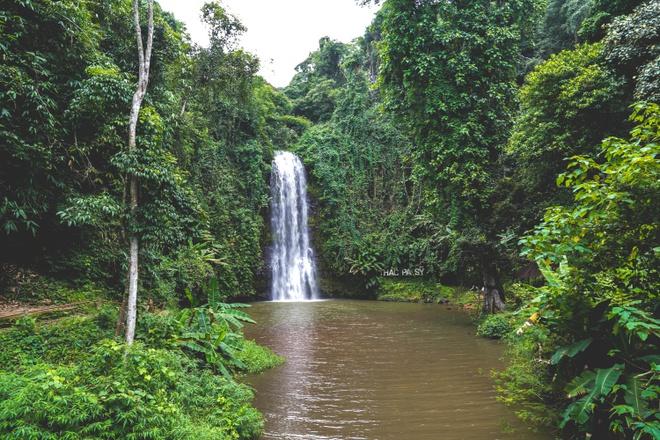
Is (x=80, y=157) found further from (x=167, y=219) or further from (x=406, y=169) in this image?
(x=406, y=169)

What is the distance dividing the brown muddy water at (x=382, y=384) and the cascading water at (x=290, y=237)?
391 inches

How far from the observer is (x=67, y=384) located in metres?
3.80

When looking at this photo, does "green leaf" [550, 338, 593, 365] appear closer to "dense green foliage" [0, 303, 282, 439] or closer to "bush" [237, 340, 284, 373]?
"dense green foliage" [0, 303, 282, 439]

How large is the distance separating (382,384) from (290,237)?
1778cm

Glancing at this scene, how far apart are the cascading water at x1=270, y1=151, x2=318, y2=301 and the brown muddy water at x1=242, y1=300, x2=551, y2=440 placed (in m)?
9.92

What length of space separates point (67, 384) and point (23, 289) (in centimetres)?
470

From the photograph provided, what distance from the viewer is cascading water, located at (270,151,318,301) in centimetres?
2323

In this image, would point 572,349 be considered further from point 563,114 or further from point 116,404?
point 563,114

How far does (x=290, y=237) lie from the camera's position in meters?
24.3

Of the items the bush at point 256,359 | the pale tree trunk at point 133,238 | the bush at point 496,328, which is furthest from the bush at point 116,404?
the bush at point 496,328

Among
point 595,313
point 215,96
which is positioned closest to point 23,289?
point 595,313

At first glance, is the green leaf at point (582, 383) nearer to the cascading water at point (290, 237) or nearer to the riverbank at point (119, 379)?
the riverbank at point (119, 379)

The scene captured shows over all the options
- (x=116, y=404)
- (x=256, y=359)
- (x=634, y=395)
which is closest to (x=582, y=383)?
(x=634, y=395)

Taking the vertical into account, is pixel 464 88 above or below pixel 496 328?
above
